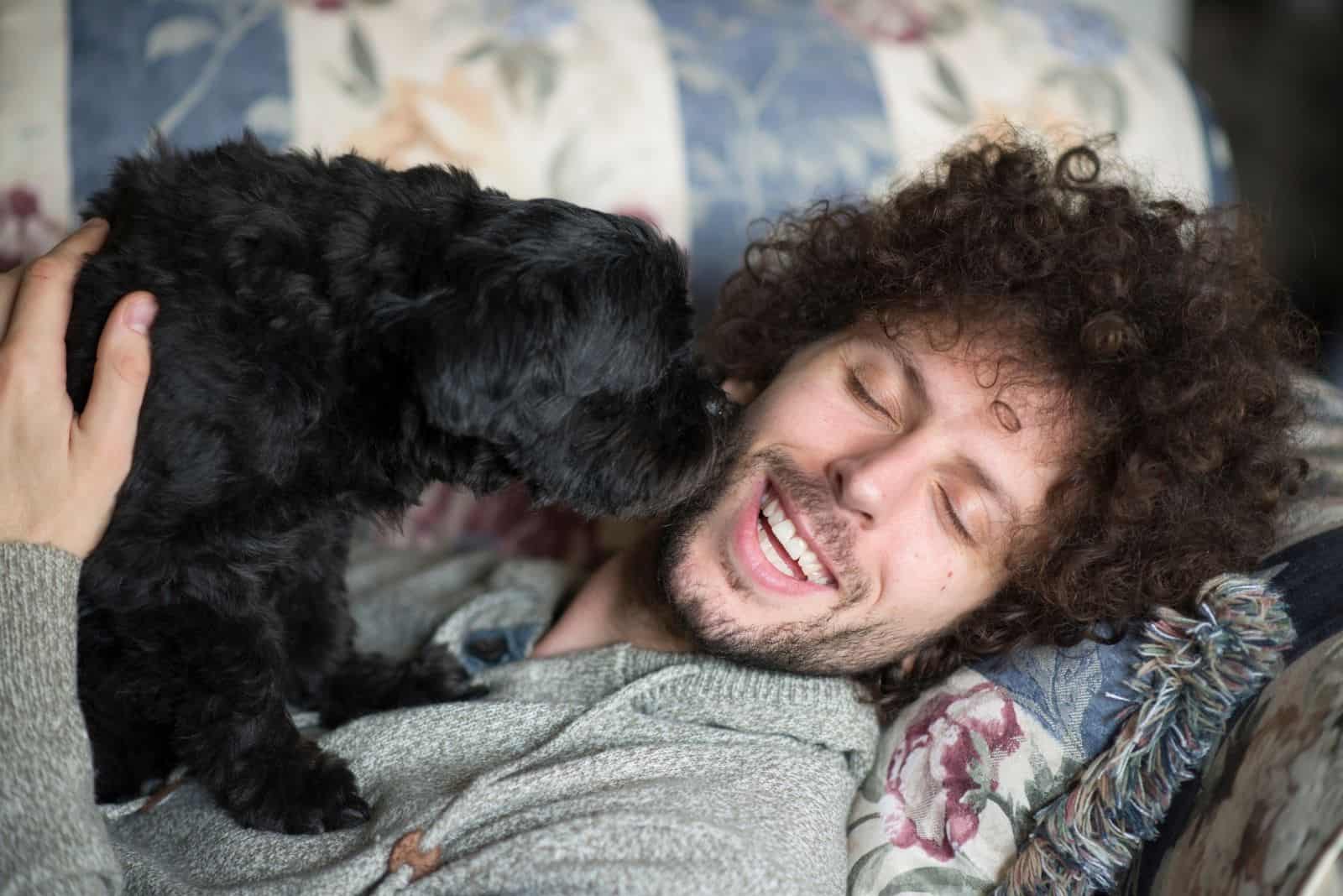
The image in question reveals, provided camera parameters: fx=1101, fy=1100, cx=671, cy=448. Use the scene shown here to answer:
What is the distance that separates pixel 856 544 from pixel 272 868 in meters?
0.88

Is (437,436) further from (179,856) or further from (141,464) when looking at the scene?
(179,856)

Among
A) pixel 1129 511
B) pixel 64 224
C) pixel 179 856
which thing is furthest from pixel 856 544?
pixel 64 224

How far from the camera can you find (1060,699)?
1525 millimetres

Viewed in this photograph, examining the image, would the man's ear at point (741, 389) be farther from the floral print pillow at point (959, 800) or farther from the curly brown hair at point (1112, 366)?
the floral print pillow at point (959, 800)

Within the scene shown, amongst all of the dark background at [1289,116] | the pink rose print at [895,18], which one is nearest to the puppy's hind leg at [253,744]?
the pink rose print at [895,18]

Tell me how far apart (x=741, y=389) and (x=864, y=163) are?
57 centimetres

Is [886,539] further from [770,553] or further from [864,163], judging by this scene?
[864,163]

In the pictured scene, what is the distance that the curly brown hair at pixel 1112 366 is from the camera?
161cm

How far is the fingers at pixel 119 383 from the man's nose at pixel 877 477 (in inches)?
35.9

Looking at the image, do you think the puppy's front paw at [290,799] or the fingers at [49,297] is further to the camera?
the puppy's front paw at [290,799]

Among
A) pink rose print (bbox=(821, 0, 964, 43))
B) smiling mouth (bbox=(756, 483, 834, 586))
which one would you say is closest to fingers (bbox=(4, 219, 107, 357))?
smiling mouth (bbox=(756, 483, 834, 586))

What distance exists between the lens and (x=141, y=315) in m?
1.25

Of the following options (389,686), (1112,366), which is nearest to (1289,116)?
(1112,366)

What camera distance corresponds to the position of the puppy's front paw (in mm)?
1424
